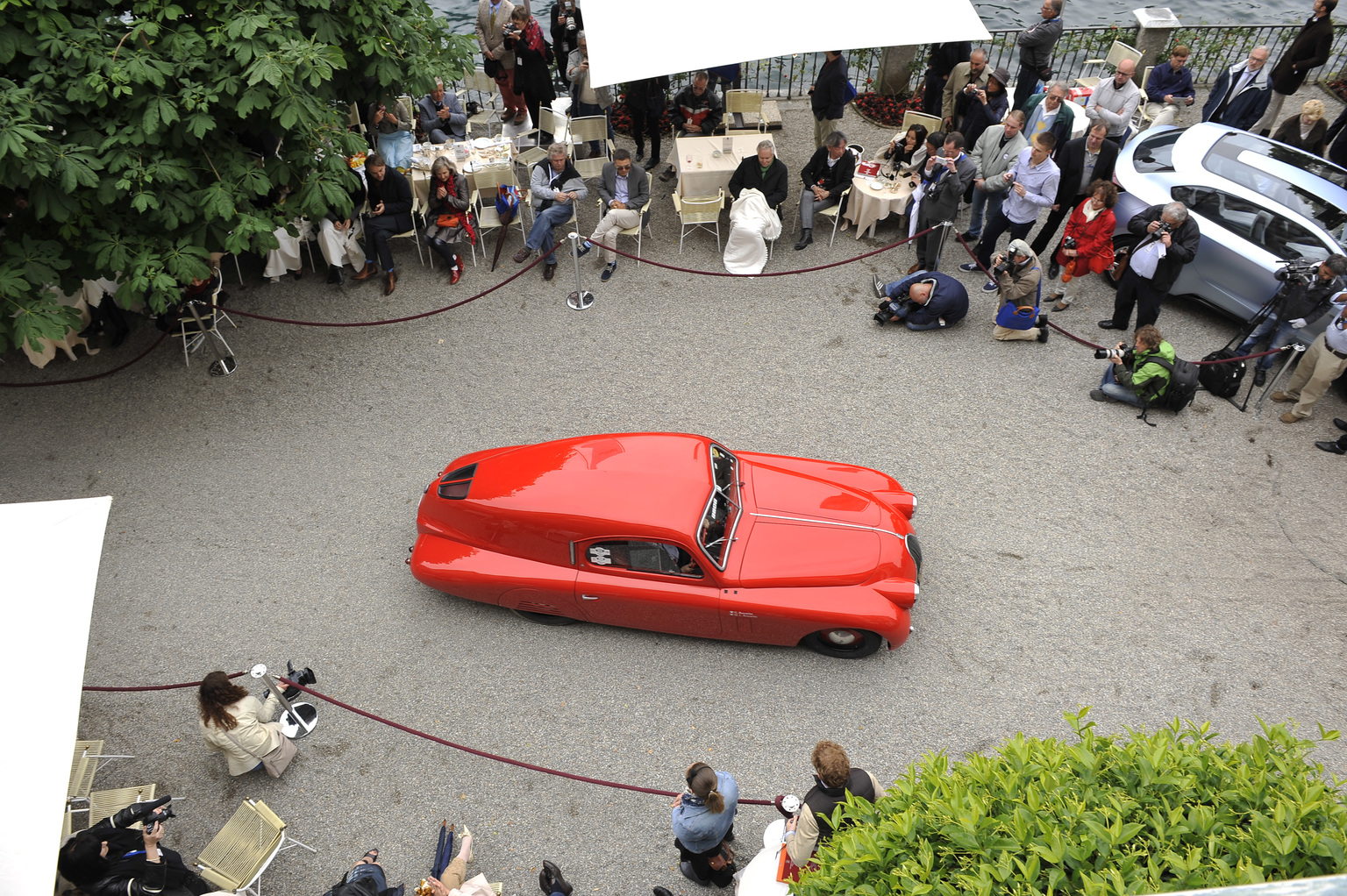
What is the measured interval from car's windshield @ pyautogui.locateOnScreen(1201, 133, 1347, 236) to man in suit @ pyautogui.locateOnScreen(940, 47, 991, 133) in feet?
10.0

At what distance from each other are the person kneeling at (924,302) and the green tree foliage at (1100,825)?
21.5 ft

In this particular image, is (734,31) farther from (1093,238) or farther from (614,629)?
(614,629)

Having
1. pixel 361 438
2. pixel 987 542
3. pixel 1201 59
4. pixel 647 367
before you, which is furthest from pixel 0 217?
pixel 1201 59

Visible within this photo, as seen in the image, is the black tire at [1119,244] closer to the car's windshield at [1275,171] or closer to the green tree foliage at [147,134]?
the car's windshield at [1275,171]

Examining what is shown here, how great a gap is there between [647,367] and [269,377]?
14.2ft

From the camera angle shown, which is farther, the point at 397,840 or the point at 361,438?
the point at 361,438

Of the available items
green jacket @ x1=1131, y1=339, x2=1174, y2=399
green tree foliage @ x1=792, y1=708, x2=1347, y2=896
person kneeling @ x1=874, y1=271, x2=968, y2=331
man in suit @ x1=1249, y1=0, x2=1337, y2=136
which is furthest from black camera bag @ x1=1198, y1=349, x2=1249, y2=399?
green tree foliage @ x1=792, y1=708, x2=1347, y2=896

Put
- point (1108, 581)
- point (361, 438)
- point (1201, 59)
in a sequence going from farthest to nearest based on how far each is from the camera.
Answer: point (1201, 59) → point (361, 438) → point (1108, 581)

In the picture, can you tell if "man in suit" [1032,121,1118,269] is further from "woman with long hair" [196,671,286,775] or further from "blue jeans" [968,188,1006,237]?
"woman with long hair" [196,671,286,775]

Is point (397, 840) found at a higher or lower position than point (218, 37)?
lower

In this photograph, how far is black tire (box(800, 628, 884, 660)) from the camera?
6191 millimetres

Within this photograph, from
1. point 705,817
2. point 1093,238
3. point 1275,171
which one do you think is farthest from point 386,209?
point 1275,171

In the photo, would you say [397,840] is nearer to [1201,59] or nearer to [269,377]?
[269,377]

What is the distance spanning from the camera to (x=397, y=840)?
5.57m
